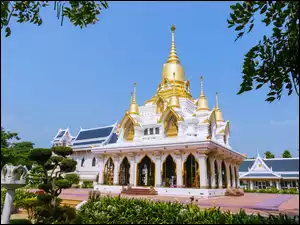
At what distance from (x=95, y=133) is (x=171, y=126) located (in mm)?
16150

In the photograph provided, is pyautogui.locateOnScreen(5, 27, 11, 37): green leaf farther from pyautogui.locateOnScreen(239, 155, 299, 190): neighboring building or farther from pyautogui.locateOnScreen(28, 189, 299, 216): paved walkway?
pyautogui.locateOnScreen(239, 155, 299, 190): neighboring building

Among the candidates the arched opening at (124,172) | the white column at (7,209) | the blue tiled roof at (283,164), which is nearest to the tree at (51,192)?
the white column at (7,209)

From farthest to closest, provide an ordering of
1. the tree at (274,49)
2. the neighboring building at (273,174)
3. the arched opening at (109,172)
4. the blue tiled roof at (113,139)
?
the blue tiled roof at (113,139) → the neighboring building at (273,174) → the arched opening at (109,172) → the tree at (274,49)

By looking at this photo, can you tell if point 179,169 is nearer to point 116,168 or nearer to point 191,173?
point 191,173

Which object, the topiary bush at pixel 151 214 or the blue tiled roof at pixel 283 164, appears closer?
the topiary bush at pixel 151 214

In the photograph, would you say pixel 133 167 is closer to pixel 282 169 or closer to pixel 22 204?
pixel 22 204

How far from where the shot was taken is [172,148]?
60.4 feet

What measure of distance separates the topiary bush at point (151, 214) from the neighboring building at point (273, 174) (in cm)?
2723

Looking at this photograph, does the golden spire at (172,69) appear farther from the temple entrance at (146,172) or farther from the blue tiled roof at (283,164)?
the blue tiled roof at (283,164)

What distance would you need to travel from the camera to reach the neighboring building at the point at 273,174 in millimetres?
31547

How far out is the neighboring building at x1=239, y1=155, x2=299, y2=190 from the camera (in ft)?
104

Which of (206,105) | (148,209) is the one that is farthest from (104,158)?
(148,209)

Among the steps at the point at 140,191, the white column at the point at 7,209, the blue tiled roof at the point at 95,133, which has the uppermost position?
the blue tiled roof at the point at 95,133

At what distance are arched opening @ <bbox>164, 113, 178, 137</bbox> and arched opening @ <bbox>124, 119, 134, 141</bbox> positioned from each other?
3400 millimetres
